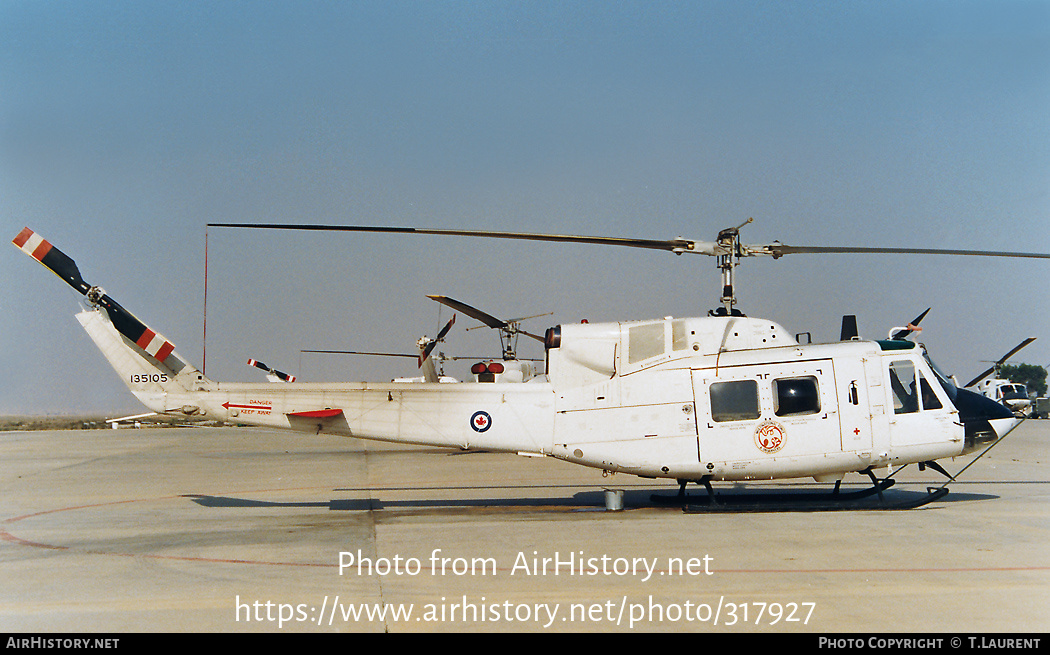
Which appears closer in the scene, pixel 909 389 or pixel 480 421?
pixel 909 389

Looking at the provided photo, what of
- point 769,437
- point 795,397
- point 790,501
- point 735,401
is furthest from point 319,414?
point 790,501

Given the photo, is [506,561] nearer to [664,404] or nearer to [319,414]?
[664,404]

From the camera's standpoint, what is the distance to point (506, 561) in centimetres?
859

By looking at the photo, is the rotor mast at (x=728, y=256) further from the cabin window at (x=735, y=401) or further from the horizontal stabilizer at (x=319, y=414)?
the horizontal stabilizer at (x=319, y=414)

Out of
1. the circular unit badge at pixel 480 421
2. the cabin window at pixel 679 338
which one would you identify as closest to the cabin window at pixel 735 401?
the cabin window at pixel 679 338

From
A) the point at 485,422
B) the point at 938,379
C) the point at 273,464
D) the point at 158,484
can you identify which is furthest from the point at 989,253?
the point at 273,464

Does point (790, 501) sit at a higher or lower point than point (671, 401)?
lower

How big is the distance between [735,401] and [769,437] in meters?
0.69

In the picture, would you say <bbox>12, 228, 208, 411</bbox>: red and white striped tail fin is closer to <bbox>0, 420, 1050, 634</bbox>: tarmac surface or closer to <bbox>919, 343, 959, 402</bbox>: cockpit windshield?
<bbox>0, 420, 1050, 634</bbox>: tarmac surface

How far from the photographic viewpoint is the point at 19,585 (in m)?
7.88

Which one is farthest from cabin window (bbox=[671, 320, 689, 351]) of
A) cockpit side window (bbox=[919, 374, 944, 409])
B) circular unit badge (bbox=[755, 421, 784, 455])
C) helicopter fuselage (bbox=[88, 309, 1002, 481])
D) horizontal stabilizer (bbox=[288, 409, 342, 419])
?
horizontal stabilizer (bbox=[288, 409, 342, 419])

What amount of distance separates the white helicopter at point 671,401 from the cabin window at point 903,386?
0.8 inches

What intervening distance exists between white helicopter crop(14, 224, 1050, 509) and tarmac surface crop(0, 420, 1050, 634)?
0.93m

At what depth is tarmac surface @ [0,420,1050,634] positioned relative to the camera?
647cm
